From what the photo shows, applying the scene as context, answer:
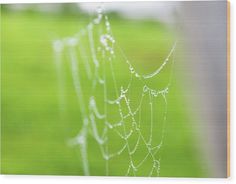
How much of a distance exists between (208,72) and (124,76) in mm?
282

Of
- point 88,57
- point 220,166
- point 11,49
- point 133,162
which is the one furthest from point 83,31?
point 220,166

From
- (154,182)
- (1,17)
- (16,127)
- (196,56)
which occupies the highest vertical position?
(1,17)

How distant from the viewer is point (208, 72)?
7.86 feet

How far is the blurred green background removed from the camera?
2.41 meters

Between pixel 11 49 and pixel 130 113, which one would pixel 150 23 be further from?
pixel 11 49

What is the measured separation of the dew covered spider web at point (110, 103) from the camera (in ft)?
7.95

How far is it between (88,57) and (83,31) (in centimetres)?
9

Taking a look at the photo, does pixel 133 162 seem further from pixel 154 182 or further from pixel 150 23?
pixel 150 23

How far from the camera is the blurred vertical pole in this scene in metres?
2.38

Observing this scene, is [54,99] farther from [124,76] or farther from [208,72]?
[208,72]

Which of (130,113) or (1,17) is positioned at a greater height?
(1,17)

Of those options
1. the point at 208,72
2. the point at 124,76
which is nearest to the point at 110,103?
the point at 124,76

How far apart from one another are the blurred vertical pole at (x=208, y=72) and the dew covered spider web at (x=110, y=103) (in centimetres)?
8

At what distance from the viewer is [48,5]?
246 cm
